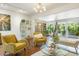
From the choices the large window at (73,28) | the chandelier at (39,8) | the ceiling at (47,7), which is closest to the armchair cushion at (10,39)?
the ceiling at (47,7)

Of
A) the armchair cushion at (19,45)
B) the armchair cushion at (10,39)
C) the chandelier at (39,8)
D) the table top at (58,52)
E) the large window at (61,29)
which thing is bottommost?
the table top at (58,52)

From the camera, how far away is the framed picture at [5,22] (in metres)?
2.35

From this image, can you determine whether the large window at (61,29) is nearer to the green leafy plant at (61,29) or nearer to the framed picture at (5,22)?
the green leafy plant at (61,29)

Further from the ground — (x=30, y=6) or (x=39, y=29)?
(x=30, y=6)

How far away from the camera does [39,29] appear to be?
243 centimetres

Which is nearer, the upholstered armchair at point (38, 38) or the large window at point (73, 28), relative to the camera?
the large window at point (73, 28)

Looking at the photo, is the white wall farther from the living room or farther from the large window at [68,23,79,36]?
the large window at [68,23,79,36]

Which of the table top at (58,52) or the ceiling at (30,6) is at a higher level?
the ceiling at (30,6)

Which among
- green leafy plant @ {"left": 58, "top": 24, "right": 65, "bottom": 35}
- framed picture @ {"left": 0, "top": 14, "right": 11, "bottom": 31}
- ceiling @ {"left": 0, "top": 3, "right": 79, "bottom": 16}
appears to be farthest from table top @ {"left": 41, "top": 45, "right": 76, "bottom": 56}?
framed picture @ {"left": 0, "top": 14, "right": 11, "bottom": 31}

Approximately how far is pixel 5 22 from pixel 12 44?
570 millimetres

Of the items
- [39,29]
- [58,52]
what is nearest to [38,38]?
[39,29]

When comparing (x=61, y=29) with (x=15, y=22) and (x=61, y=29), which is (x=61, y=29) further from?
(x=15, y=22)

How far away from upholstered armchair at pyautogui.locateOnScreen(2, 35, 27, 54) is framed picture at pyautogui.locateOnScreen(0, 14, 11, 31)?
0.20 meters

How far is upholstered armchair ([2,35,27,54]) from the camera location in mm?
2299
